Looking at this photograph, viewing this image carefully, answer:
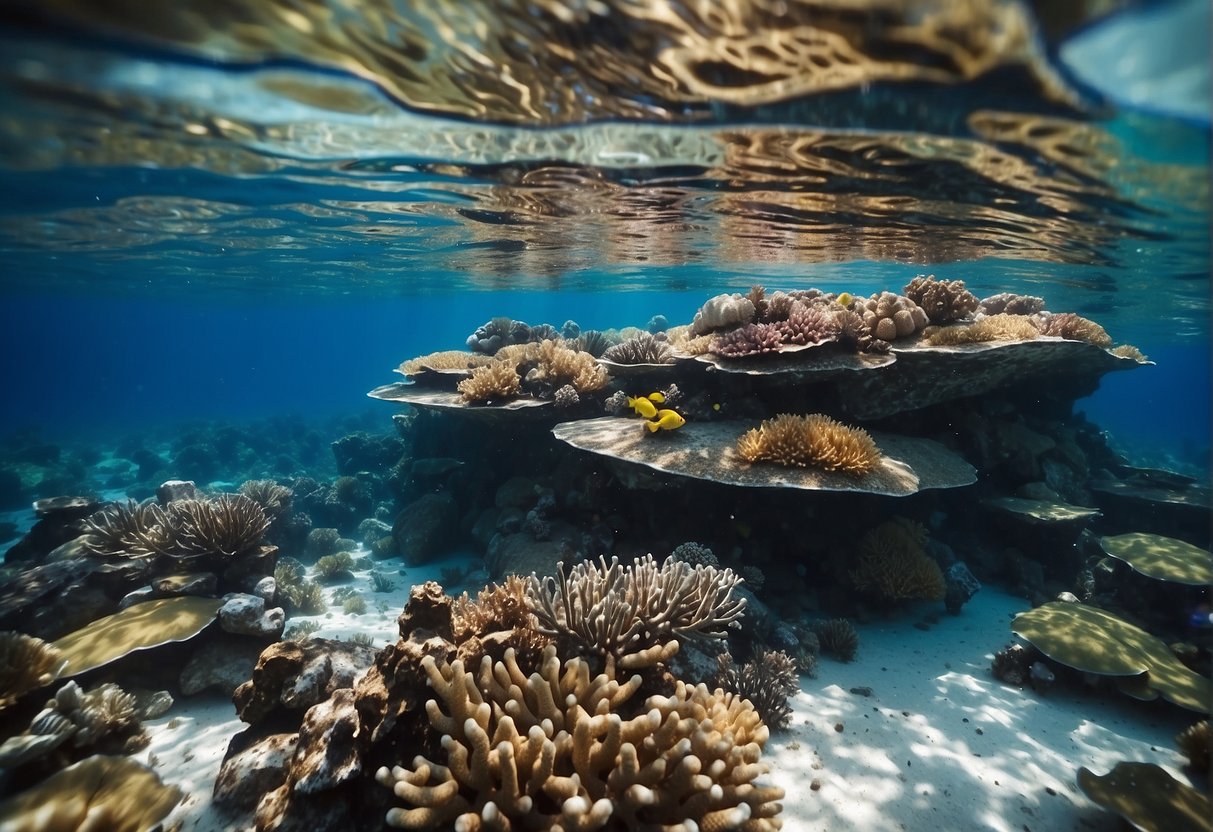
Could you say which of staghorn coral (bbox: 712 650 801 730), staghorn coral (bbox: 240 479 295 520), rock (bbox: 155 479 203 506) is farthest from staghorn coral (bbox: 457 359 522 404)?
rock (bbox: 155 479 203 506)

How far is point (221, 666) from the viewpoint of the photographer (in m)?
5.84

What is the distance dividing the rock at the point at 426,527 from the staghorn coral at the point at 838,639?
24.8 ft

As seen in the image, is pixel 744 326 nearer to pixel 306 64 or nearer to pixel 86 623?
pixel 306 64

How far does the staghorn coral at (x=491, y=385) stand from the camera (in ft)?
30.2

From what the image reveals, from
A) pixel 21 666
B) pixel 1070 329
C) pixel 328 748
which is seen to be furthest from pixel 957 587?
pixel 21 666

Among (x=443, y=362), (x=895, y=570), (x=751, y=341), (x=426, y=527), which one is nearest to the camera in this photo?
(x=895, y=570)

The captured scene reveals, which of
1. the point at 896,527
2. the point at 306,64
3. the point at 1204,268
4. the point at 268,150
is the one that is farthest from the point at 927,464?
the point at 1204,268

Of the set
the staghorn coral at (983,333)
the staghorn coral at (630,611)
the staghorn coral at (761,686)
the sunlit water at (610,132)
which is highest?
the sunlit water at (610,132)

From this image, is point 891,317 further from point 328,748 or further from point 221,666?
point 221,666

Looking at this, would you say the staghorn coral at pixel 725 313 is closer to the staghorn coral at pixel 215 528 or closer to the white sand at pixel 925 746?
the white sand at pixel 925 746

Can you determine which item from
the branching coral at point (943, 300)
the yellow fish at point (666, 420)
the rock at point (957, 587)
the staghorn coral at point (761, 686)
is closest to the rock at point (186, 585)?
the yellow fish at point (666, 420)

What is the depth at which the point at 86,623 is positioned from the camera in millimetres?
6441

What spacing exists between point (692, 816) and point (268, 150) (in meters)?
12.0

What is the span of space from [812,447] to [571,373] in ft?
14.9
